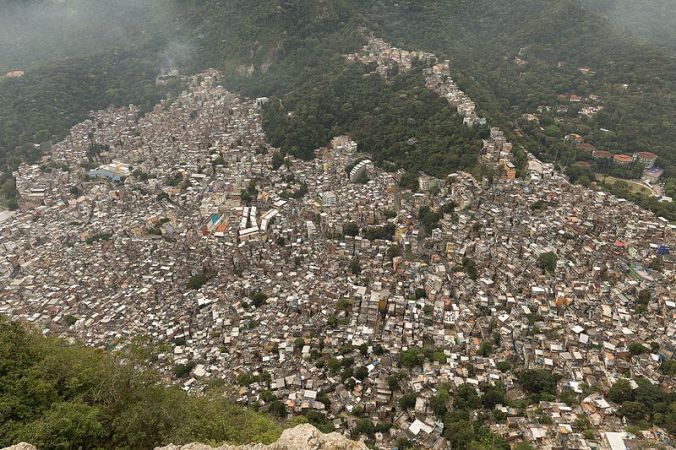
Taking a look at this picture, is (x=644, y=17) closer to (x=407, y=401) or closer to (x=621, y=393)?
(x=621, y=393)

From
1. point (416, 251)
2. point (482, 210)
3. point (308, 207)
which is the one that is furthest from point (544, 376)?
point (308, 207)

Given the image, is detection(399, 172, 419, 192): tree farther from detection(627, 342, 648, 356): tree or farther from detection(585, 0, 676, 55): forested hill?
detection(585, 0, 676, 55): forested hill

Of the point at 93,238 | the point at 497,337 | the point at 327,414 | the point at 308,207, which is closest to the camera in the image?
the point at 327,414

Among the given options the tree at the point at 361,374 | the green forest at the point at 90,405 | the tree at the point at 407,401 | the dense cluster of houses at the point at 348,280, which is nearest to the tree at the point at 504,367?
the dense cluster of houses at the point at 348,280

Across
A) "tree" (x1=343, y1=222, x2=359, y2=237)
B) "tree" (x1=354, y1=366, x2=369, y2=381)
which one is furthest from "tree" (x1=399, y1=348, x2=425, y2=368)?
"tree" (x1=343, y1=222, x2=359, y2=237)

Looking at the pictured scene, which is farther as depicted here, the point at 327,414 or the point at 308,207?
the point at 308,207

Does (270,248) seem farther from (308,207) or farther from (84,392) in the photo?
(84,392)

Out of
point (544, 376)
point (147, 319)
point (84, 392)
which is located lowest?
point (147, 319)

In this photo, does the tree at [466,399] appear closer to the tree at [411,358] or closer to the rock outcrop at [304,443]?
the tree at [411,358]
